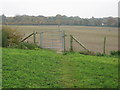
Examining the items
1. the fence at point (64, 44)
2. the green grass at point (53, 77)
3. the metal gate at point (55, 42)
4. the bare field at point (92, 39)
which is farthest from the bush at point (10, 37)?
the green grass at point (53, 77)

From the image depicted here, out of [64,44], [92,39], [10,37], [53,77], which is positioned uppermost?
[10,37]

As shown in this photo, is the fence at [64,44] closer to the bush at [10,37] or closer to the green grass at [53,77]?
the bush at [10,37]

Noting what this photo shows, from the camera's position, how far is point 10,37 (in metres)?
15.0

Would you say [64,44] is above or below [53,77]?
above

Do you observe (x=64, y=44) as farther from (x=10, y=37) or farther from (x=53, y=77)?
(x=53, y=77)

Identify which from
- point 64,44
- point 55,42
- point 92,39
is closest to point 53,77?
point 64,44

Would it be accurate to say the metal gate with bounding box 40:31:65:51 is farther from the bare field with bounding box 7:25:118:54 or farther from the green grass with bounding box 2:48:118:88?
the green grass with bounding box 2:48:118:88

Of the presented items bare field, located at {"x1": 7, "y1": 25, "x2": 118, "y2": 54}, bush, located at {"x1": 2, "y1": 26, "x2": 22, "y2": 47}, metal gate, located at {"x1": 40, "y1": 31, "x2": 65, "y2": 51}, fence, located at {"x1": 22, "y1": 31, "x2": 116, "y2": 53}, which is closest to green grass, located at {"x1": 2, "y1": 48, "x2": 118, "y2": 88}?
bush, located at {"x1": 2, "y1": 26, "x2": 22, "y2": 47}

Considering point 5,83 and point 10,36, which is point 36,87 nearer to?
point 5,83

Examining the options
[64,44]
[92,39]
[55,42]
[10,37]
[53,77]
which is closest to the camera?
[53,77]

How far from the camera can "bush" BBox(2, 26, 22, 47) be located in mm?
14370

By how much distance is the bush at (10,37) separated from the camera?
14.4 metres

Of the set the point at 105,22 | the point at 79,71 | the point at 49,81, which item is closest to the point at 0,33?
the point at 79,71

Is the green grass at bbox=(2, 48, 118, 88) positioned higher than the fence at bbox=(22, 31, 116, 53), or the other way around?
the fence at bbox=(22, 31, 116, 53)
